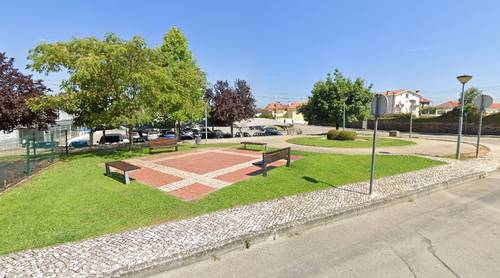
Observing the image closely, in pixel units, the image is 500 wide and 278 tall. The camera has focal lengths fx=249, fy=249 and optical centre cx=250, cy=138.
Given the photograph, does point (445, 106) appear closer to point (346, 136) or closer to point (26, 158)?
point (346, 136)

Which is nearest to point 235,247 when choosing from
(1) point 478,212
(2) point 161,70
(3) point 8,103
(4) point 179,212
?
(4) point 179,212

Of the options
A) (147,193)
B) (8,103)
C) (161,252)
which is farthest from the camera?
(8,103)

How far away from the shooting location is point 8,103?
13.9 metres

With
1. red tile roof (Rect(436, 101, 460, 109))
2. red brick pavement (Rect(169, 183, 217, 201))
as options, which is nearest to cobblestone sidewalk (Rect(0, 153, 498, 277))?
red brick pavement (Rect(169, 183, 217, 201))

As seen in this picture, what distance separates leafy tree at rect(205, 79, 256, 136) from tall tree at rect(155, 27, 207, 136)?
9.78m

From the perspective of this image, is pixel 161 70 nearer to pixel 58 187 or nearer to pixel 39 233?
pixel 58 187

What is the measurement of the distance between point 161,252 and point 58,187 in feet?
17.7

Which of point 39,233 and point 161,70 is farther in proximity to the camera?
point 161,70

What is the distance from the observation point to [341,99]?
2711cm

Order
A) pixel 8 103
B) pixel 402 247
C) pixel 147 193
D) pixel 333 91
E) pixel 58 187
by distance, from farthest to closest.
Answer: pixel 333 91, pixel 8 103, pixel 58 187, pixel 147 193, pixel 402 247

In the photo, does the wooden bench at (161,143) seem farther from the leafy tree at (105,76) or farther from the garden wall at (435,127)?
the garden wall at (435,127)

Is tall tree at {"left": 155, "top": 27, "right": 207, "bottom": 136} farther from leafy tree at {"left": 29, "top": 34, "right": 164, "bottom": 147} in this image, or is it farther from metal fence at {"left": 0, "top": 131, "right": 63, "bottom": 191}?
metal fence at {"left": 0, "top": 131, "right": 63, "bottom": 191}

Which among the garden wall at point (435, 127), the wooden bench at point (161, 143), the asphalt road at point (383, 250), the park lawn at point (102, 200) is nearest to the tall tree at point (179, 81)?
the wooden bench at point (161, 143)

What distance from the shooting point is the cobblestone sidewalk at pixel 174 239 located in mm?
3275
